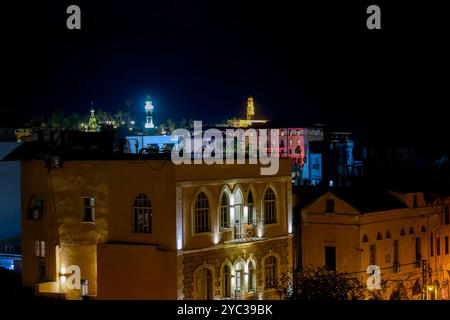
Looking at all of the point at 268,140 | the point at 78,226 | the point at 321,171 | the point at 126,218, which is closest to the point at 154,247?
the point at 126,218

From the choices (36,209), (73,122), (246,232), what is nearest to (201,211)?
(246,232)

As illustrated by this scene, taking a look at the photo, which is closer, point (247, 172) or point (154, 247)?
point (154, 247)

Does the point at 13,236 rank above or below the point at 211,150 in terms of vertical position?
below

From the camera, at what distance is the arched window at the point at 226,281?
28.8m

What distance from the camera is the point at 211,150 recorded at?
32.9 meters

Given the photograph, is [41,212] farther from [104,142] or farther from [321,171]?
[321,171]

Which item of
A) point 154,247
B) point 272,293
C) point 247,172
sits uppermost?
point 247,172

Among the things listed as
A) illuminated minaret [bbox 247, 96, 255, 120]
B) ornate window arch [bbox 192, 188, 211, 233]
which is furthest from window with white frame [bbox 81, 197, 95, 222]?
illuminated minaret [bbox 247, 96, 255, 120]

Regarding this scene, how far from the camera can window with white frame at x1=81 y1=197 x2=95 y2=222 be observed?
96.5 feet

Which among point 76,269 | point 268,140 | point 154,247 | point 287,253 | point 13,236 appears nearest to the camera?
point 154,247

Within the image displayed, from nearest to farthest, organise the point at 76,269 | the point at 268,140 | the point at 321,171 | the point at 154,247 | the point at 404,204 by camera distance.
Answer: the point at 154,247 < the point at 76,269 < the point at 404,204 < the point at 321,171 < the point at 268,140

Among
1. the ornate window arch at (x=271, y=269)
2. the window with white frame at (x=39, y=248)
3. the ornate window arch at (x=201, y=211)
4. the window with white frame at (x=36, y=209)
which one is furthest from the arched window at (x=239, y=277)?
the window with white frame at (x=36, y=209)

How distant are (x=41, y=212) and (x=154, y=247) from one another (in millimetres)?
5843

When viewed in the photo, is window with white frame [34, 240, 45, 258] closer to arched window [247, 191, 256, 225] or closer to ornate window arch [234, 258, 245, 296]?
ornate window arch [234, 258, 245, 296]
